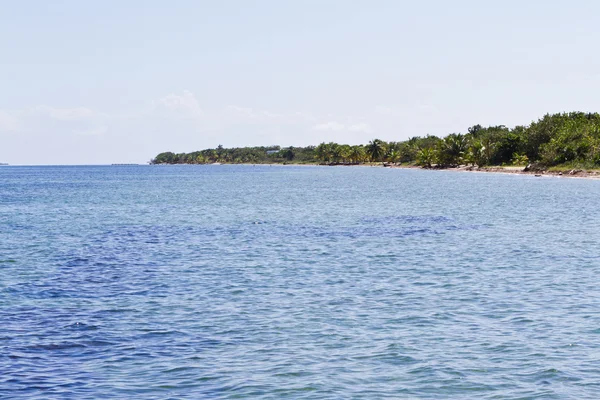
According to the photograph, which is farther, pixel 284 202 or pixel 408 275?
pixel 284 202

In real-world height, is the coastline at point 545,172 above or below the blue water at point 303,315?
above

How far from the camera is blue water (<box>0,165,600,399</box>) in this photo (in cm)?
1514

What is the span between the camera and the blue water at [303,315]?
15.1 meters

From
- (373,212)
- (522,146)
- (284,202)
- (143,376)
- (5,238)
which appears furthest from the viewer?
(522,146)

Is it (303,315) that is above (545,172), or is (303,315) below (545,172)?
below

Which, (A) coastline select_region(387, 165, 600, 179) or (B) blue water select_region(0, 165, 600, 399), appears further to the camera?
(A) coastline select_region(387, 165, 600, 179)

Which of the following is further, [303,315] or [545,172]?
[545,172]

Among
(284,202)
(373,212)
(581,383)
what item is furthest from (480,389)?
(284,202)

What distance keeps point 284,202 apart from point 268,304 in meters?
63.8

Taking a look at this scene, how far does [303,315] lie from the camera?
21703mm

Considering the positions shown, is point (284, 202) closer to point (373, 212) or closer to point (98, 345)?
point (373, 212)

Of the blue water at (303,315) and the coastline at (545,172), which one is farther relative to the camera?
the coastline at (545,172)

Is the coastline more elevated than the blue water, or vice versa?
the coastline

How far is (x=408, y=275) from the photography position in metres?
29.5
